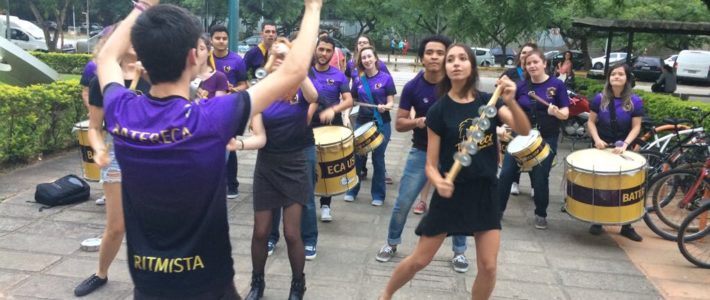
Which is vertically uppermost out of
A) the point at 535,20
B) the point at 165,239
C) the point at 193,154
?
the point at 535,20

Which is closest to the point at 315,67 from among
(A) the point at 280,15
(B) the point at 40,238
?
(B) the point at 40,238

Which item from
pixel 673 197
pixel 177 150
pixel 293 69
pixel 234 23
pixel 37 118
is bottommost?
pixel 673 197

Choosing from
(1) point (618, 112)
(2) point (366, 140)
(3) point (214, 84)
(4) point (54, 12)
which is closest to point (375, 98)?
(2) point (366, 140)

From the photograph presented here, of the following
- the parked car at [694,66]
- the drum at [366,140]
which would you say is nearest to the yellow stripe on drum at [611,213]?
the drum at [366,140]

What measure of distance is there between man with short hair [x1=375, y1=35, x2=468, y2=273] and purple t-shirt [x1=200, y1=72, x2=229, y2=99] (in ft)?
5.06

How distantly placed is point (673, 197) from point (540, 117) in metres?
1.61

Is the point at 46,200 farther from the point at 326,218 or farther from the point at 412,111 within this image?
the point at 412,111

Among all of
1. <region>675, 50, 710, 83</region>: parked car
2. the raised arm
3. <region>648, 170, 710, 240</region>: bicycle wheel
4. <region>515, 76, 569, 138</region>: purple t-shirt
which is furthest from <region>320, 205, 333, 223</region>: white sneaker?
<region>675, 50, 710, 83</region>: parked car

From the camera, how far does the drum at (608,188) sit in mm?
4902

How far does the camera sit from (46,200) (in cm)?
575

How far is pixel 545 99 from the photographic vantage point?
5574 millimetres

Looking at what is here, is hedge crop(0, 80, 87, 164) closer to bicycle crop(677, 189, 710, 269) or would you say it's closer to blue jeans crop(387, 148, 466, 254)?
blue jeans crop(387, 148, 466, 254)

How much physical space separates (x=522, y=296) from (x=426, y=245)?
112 cm

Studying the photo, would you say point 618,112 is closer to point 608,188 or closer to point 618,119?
point 618,119
